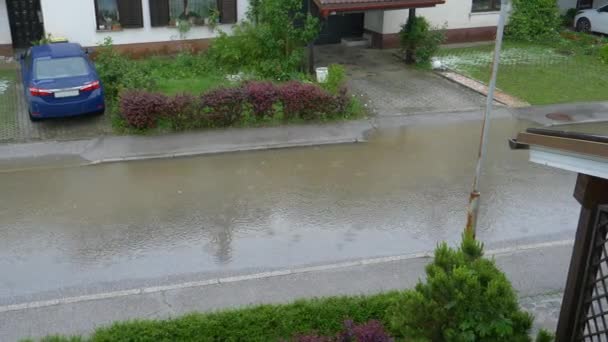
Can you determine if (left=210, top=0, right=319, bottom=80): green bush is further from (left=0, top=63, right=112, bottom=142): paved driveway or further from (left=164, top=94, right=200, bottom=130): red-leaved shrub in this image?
(left=0, top=63, right=112, bottom=142): paved driveway

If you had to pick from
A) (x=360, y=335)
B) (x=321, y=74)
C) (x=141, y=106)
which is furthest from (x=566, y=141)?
(x=321, y=74)

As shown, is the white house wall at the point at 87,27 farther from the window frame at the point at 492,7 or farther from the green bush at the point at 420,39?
the window frame at the point at 492,7

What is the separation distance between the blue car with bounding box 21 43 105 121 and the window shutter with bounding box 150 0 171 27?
14.3 ft

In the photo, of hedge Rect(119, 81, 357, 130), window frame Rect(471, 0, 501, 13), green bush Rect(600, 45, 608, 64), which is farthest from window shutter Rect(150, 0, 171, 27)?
green bush Rect(600, 45, 608, 64)

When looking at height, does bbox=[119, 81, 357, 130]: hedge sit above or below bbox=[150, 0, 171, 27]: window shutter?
below

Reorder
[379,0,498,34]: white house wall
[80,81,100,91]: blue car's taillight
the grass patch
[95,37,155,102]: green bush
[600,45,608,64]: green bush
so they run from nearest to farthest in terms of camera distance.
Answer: the grass patch
[80,81,100,91]: blue car's taillight
[95,37,155,102]: green bush
[600,45,608,64]: green bush
[379,0,498,34]: white house wall

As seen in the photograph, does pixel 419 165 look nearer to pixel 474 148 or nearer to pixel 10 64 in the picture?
pixel 474 148

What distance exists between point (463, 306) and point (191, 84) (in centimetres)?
1217

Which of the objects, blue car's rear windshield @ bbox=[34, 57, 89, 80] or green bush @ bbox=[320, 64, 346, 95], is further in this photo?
green bush @ bbox=[320, 64, 346, 95]

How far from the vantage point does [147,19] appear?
62.3 feet

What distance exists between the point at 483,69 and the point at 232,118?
8.49 m

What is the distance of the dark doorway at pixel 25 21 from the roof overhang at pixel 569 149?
17.2 metres

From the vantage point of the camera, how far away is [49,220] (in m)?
10.8

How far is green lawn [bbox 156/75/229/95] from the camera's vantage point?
53.6 feet
